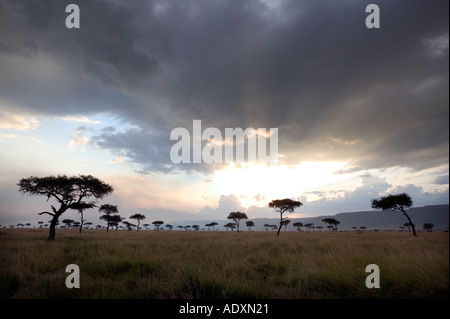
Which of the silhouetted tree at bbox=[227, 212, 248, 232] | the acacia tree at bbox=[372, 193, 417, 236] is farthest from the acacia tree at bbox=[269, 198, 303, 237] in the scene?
the silhouetted tree at bbox=[227, 212, 248, 232]

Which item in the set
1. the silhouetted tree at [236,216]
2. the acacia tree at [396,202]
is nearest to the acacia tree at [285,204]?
the acacia tree at [396,202]

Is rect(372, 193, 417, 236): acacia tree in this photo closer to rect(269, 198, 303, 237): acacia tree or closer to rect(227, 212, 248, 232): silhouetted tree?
rect(269, 198, 303, 237): acacia tree

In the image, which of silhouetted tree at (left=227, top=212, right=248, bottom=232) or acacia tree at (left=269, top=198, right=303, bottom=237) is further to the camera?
silhouetted tree at (left=227, top=212, right=248, bottom=232)

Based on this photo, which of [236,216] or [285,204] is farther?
[236,216]

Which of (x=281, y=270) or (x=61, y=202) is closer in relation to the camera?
(x=281, y=270)

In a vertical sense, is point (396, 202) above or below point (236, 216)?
above

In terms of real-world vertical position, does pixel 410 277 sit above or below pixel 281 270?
above

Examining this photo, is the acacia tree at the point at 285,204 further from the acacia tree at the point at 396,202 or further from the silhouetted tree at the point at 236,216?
the silhouetted tree at the point at 236,216

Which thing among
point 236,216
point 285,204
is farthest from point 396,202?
point 236,216

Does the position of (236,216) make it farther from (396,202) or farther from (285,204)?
(396,202)
